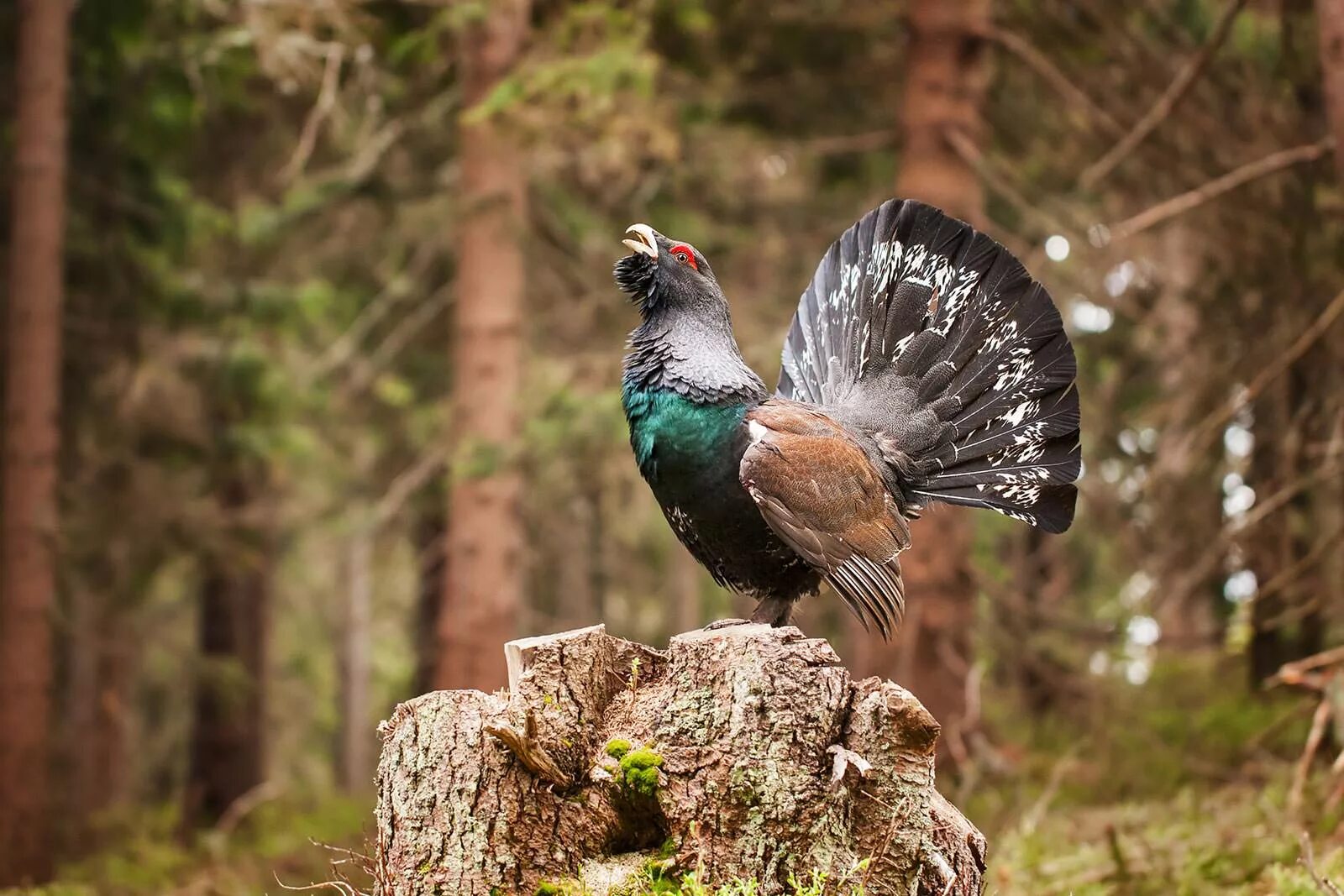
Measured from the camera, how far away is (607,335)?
12.9 metres

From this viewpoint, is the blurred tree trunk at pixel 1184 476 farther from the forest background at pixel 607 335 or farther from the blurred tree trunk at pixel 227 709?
the blurred tree trunk at pixel 227 709

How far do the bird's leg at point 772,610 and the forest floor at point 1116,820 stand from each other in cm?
148

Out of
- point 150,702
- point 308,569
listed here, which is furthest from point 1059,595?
point 150,702

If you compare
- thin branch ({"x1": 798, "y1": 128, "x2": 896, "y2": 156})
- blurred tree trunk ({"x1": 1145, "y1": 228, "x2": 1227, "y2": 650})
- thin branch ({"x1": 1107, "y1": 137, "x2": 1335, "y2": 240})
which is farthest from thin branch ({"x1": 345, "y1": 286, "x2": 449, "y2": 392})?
thin branch ({"x1": 1107, "y1": 137, "x2": 1335, "y2": 240})

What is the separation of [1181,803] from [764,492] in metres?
4.75

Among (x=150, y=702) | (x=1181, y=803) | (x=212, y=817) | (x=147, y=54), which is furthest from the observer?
(x=150, y=702)

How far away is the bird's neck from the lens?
15.2ft

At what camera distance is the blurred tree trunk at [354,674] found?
21328 mm

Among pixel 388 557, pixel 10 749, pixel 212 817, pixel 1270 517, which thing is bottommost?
pixel 212 817

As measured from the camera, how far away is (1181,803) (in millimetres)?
7762

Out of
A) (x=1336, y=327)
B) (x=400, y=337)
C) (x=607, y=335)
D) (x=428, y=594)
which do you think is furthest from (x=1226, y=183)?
(x=428, y=594)

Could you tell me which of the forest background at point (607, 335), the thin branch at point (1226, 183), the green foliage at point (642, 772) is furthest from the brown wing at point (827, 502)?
the thin branch at point (1226, 183)

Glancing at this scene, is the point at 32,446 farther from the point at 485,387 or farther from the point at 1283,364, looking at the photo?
the point at 1283,364

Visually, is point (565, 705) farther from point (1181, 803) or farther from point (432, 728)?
point (1181, 803)
